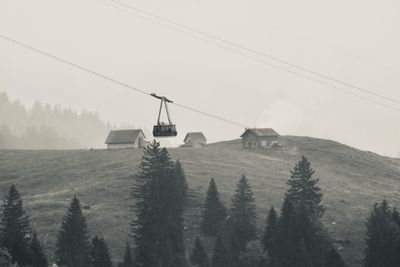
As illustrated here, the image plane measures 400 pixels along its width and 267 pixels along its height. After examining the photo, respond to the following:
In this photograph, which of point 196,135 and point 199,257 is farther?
point 196,135

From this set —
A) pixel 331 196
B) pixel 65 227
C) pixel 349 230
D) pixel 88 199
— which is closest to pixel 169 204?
pixel 65 227

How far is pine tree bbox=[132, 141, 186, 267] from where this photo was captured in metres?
59.9

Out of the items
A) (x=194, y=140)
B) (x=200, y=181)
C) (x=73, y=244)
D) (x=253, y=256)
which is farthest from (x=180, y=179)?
(x=194, y=140)

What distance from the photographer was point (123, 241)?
68.2m

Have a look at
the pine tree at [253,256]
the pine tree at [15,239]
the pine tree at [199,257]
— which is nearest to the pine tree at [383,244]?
the pine tree at [253,256]

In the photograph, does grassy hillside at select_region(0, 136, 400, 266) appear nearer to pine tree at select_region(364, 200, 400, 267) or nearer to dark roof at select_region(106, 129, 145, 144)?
dark roof at select_region(106, 129, 145, 144)

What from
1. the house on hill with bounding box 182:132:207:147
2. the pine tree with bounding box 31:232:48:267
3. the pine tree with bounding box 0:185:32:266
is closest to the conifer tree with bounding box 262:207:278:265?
the pine tree with bounding box 31:232:48:267

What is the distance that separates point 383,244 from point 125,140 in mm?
78004

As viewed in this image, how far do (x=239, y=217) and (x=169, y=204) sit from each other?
955 centimetres

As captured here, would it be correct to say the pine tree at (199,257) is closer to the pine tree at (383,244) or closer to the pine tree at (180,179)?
the pine tree at (383,244)

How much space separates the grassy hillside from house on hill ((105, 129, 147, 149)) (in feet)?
16.2

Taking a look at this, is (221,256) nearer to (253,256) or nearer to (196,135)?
(253,256)

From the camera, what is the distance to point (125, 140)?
125250mm

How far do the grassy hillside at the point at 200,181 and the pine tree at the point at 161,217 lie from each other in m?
5.27
